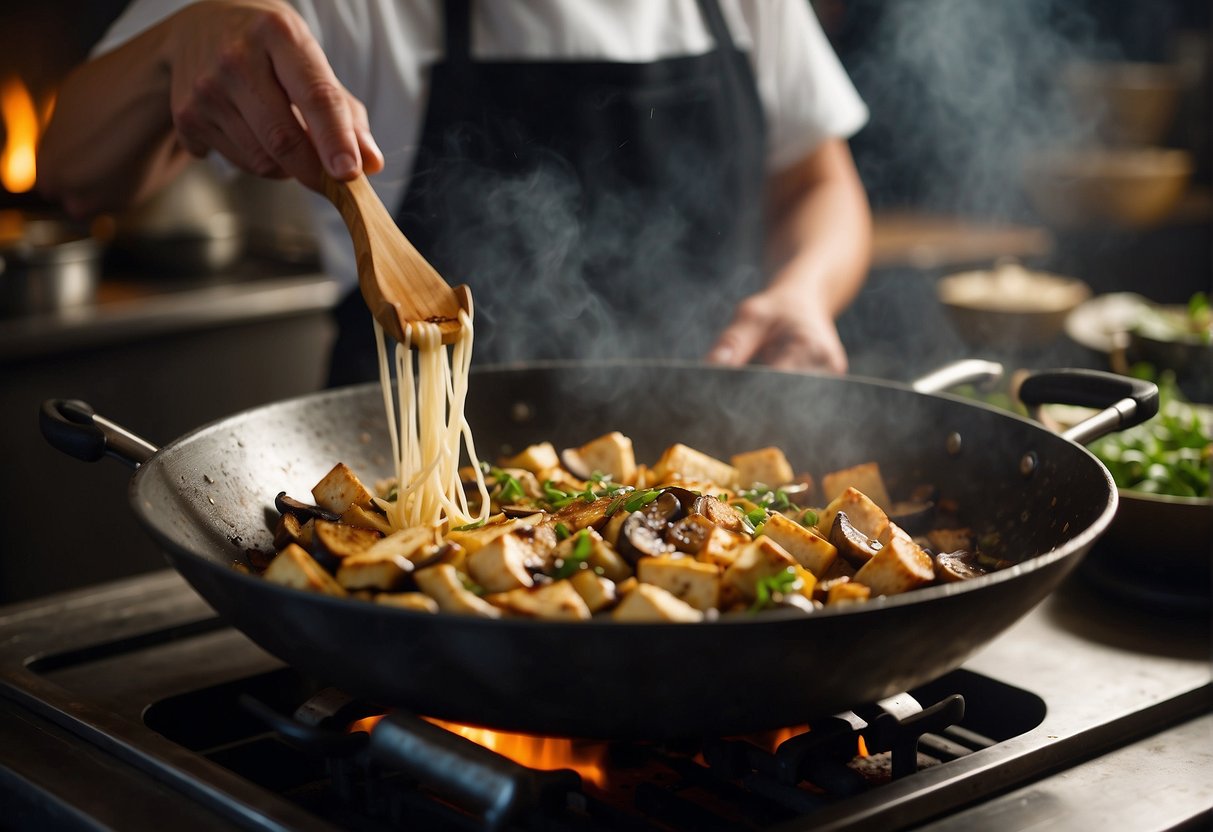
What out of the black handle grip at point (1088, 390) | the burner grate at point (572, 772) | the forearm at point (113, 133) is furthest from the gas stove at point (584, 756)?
the forearm at point (113, 133)

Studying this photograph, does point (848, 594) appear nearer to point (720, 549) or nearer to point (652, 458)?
point (720, 549)

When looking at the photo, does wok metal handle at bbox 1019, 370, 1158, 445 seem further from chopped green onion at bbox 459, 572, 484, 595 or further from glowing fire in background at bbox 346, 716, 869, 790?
chopped green onion at bbox 459, 572, 484, 595

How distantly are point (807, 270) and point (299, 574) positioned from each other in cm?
148

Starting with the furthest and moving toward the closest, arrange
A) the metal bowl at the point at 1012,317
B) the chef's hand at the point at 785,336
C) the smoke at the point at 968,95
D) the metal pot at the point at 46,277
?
1. the smoke at the point at 968,95
2. the metal pot at the point at 46,277
3. the metal bowl at the point at 1012,317
4. the chef's hand at the point at 785,336

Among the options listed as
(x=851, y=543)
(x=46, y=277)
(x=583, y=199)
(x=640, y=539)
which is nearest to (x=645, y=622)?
(x=640, y=539)

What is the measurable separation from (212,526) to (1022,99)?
4.96 metres

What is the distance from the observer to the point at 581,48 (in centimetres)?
238

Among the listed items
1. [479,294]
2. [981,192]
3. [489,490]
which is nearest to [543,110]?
[479,294]

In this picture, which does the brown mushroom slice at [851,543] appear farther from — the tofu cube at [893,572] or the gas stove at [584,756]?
the gas stove at [584,756]

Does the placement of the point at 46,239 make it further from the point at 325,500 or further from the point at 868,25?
the point at 868,25

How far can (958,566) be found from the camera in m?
1.43

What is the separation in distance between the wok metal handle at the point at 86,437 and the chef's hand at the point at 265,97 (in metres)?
0.39

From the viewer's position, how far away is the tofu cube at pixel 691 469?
5.82ft

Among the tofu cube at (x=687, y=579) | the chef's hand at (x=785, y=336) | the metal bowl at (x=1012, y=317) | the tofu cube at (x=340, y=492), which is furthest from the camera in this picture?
the metal bowl at (x=1012, y=317)
